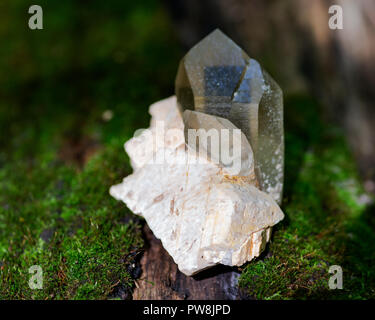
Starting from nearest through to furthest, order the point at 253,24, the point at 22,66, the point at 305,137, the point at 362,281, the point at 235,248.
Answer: the point at 235,248 < the point at 362,281 < the point at 305,137 < the point at 22,66 < the point at 253,24

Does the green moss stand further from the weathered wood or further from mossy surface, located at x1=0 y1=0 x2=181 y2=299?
mossy surface, located at x1=0 y1=0 x2=181 y2=299

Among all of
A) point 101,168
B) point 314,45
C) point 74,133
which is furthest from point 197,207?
point 314,45

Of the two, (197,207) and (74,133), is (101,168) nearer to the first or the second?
(74,133)

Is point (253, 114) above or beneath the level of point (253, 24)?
beneath

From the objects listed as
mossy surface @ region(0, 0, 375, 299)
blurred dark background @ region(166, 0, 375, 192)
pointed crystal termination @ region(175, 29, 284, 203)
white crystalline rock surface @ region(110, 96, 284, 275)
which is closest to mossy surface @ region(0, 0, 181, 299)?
mossy surface @ region(0, 0, 375, 299)

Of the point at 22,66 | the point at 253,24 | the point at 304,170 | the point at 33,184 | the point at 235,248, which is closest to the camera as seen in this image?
the point at 235,248
